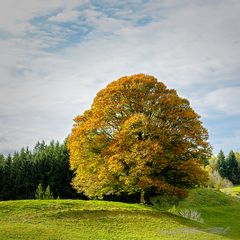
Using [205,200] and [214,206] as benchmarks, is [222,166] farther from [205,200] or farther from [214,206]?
[214,206]

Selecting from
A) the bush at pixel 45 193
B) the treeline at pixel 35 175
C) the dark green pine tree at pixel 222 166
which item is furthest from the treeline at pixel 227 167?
the bush at pixel 45 193

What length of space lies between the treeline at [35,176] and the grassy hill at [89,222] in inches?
2210

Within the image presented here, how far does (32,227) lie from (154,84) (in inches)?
943

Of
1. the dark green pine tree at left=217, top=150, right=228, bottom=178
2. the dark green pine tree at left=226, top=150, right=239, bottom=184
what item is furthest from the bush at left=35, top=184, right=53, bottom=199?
the dark green pine tree at left=226, top=150, right=239, bottom=184

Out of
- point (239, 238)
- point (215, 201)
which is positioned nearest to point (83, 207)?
point (239, 238)

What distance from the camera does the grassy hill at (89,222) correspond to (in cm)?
3210

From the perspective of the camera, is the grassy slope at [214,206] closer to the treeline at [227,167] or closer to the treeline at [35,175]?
the treeline at [35,175]

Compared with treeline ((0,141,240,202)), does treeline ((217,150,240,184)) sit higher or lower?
higher

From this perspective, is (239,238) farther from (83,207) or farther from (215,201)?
(215,201)

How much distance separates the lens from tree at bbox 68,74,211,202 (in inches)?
1754

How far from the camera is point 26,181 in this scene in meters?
97.9

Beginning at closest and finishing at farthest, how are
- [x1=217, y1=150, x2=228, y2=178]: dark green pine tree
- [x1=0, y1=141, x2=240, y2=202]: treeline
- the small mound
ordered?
the small mound
[x1=0, y1=141, x2=240, y2=202]: treeline
[x1=217, y1=150, x2=228, y2=178]: dark green pine tree

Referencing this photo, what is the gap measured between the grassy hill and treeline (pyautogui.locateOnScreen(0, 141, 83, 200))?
56.1 meters

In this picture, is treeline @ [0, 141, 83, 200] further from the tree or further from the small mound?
the tree
